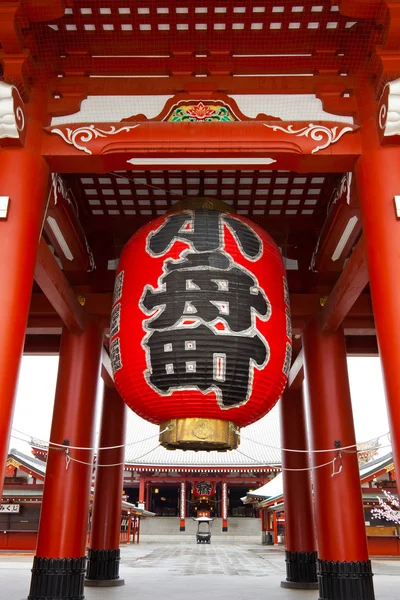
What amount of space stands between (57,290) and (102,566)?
260 inches

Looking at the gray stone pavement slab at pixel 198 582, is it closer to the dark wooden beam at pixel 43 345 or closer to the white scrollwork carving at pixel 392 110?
the dark wooden beam at pixel 43 345

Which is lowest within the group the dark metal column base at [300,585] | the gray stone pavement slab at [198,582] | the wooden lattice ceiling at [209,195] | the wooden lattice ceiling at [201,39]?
the gray stone pavement slab at [198,582]

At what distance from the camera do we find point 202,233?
5.03 m

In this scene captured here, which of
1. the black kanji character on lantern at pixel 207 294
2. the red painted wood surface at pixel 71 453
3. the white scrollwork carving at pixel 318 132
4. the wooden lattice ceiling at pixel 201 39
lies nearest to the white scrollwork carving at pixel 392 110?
the white scrollwork carving at pixel 318 132

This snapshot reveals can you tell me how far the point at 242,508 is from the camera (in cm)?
3666

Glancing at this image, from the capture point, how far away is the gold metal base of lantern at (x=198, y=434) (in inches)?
172

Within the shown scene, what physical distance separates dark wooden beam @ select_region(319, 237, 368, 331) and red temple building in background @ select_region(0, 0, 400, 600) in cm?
3

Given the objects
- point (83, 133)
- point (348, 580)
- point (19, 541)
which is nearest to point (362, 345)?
point (348, 580)

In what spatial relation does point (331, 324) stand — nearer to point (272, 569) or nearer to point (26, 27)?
point (26, 27)

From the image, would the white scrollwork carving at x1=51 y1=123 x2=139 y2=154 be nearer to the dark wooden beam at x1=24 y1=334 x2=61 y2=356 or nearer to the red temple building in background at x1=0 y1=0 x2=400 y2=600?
the red temple building in background at x1=0 y1=0 x2=400 y2=600

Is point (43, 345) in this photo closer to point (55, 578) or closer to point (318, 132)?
point (55, 578)

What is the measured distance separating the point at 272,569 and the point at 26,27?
14.5 metres

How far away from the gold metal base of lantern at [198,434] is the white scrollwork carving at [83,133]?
2953 mm

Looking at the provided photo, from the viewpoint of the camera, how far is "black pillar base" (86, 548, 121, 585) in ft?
34.4
